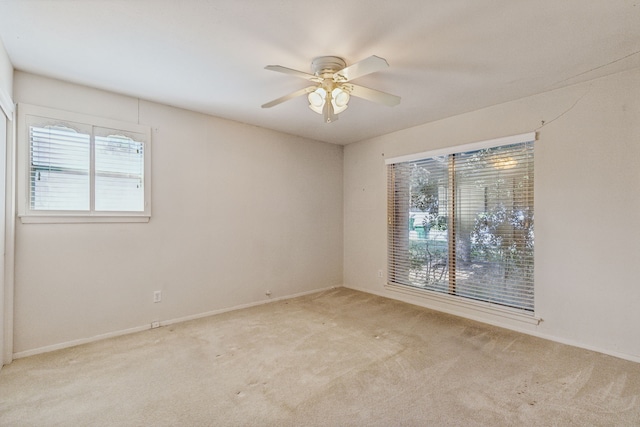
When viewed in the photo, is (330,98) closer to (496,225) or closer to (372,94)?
(372,94)

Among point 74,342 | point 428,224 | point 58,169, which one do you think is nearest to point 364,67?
point 428,224

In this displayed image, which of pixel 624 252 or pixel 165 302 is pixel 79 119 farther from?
pixel 624 252

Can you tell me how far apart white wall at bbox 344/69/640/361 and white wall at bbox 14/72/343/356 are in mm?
2429

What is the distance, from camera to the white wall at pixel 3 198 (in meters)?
2.18

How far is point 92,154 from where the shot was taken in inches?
111

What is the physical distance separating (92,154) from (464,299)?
4.14 meters

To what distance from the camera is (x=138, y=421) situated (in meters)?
1.73

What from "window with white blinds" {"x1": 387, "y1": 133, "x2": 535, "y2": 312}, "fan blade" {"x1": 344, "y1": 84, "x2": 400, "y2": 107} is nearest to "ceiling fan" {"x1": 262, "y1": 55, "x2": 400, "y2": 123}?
"fan blade" {"x1": 344, "y1": 84, "x2": 400, "y2": 107}

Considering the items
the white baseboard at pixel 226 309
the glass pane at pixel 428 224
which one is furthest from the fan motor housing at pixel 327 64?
the white baseboard at pixel 226 309

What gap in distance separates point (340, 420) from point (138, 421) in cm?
115

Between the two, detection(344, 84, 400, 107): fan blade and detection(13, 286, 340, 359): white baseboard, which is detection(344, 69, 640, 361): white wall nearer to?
detection(344, 84, 400, 107): fan blade

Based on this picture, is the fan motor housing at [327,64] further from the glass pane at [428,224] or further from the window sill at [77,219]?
the window sill at [77,219]

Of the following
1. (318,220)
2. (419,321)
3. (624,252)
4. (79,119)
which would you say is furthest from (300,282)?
(624,252)

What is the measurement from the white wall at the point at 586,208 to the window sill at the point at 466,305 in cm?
6
